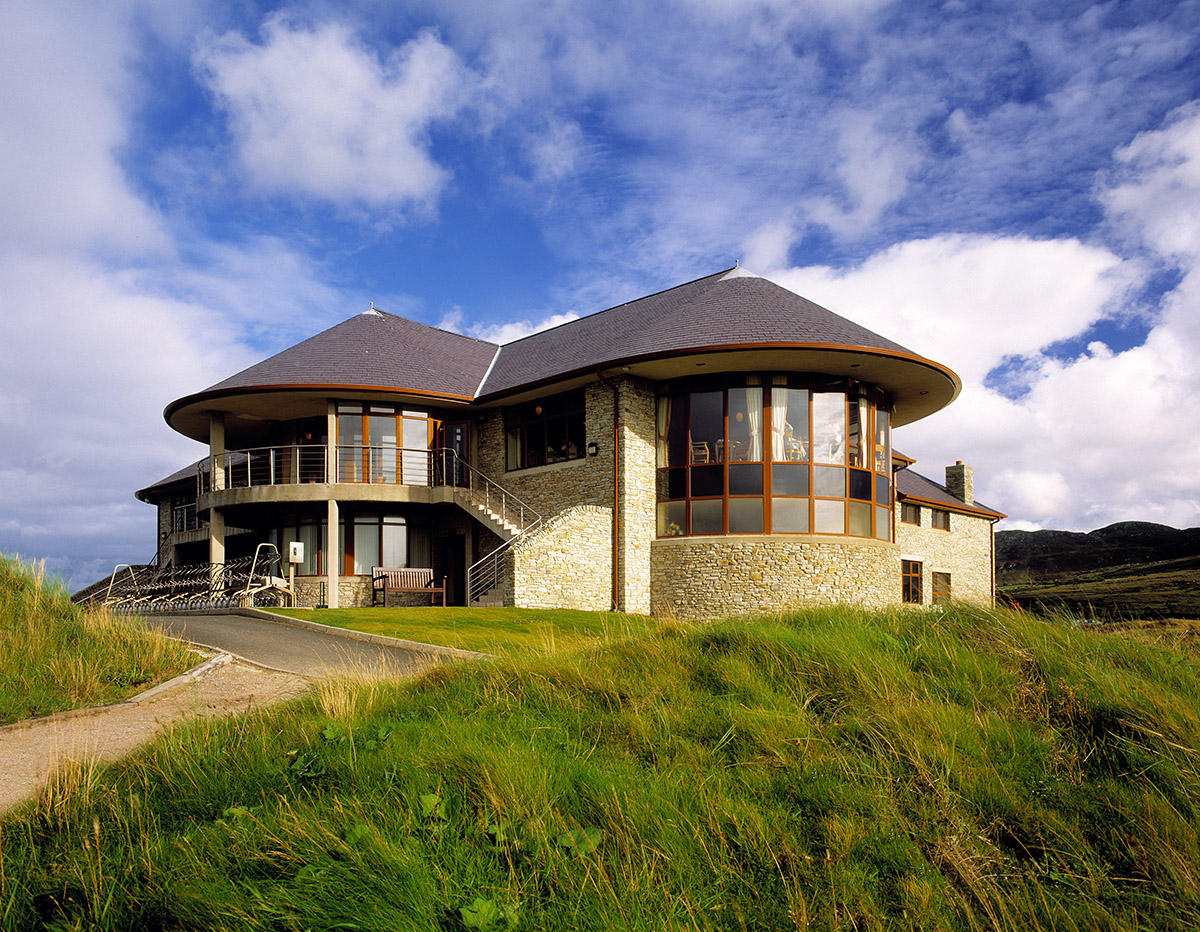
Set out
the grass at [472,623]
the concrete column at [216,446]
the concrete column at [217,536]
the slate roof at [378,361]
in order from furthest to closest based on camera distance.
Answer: the concrete column at [216,446]
the concrete column at [217,536]
the slate roof at [378,361]
the grass at [472,623]

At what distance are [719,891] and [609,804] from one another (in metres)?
0.75

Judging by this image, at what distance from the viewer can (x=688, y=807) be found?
4234 millimetres

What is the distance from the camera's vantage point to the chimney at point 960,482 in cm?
3266

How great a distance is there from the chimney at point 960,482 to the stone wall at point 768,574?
49.1ft

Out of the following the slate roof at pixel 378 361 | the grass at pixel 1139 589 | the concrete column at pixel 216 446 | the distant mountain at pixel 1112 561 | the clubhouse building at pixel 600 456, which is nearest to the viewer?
the clubhouse building at pixel 600 456

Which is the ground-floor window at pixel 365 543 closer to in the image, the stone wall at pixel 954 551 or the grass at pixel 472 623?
the grass at pixel 472 623

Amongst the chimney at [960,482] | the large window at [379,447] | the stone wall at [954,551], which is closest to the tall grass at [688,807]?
the large window at [379,447]

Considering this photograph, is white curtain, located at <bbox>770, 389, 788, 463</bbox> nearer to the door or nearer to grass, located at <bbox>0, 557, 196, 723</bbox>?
the door

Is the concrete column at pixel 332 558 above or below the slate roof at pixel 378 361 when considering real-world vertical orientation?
below

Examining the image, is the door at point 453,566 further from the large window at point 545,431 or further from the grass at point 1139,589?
the grass at point 1139,589

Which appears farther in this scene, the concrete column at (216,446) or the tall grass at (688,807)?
the concrete column at (216,446)

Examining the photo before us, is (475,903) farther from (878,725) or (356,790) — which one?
(878,725)

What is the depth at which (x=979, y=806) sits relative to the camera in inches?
A: 172

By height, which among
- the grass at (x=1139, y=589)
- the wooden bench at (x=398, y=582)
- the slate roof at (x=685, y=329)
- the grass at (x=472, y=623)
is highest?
the slate roof at (x=685, y=329)
